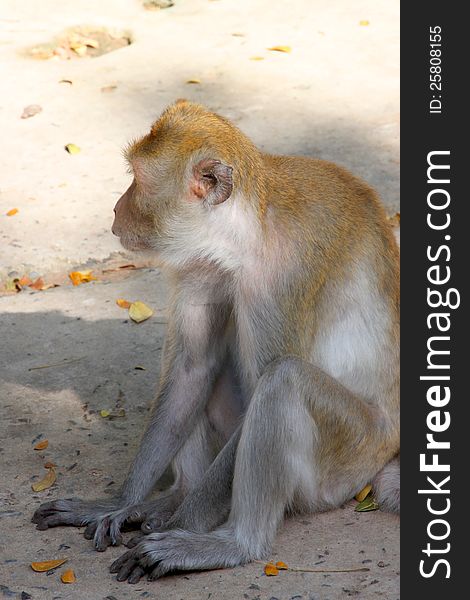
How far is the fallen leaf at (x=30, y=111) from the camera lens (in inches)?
340

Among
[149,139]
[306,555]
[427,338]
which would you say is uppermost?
[149,139]

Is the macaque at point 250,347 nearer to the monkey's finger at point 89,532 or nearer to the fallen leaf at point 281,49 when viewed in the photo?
the monkey's finger at point 89,532

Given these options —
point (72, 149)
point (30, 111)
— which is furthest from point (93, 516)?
point (30, 111)

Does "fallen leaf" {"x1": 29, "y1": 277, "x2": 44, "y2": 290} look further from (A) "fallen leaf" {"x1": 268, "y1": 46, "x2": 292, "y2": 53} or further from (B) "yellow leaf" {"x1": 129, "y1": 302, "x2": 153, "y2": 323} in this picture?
(A) "fallen leaf" {"x1": 268, "y1": 46, "x2": 292, "y2": 53}

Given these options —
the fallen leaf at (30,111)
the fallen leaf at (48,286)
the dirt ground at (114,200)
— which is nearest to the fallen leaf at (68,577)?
the dirt ground at (114,200)

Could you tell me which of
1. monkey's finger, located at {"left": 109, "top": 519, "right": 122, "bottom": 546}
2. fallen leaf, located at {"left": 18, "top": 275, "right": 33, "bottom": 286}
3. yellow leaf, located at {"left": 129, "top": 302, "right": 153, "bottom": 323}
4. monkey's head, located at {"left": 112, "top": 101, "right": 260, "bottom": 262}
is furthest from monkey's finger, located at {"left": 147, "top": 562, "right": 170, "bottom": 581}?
fallen leaf, located at {"left": 18, "top": 275, "right": 33, "bottom": 286}

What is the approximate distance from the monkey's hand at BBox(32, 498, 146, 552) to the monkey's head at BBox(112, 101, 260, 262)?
1019 millimetres

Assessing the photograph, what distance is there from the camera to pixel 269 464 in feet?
13.5

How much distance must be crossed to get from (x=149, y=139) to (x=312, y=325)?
0.92 m

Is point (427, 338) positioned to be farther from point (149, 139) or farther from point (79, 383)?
point (79, 383)

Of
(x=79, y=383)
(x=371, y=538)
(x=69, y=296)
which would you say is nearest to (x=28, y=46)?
(x=69, y=296)

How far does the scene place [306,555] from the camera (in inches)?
165

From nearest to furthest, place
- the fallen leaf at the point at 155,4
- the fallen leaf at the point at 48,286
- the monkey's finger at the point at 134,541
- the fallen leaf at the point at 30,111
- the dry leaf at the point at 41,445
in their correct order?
the monkey's finger at the point at 134,541, the dry leaf at the point at 41,445, the fallen leaf at the point at 48,286, the fallen leaf at the point at 30,111, the fallen leaf at the point at 155,4

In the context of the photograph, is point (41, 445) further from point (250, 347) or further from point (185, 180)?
point (185, 180)
